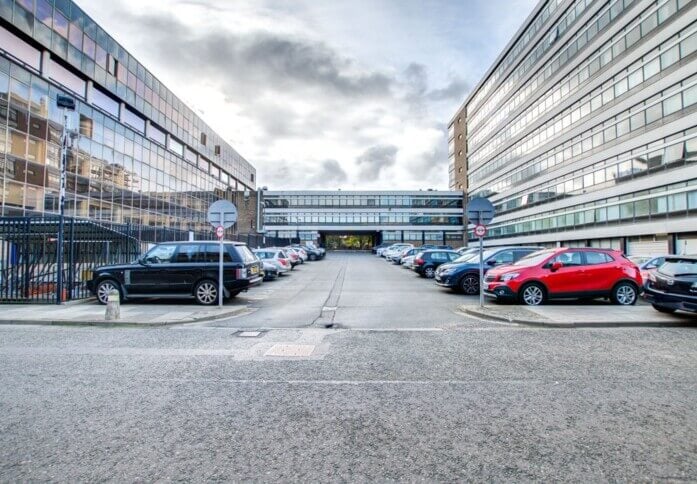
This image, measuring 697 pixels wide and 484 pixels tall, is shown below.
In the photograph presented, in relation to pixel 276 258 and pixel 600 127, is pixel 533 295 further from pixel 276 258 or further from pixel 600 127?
pixel 600 127

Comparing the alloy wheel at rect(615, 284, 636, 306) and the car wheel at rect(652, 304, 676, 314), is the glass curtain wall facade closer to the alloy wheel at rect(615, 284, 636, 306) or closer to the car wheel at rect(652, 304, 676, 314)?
the alloy wheel at rect(615, 284, 636, 306)

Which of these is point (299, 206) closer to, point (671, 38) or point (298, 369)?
point (671, 38)

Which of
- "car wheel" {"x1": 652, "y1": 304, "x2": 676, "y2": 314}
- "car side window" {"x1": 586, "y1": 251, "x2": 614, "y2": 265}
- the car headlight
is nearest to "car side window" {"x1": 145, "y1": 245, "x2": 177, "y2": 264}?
the car headlight

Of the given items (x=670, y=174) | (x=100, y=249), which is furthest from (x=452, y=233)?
(x=100, y=249)

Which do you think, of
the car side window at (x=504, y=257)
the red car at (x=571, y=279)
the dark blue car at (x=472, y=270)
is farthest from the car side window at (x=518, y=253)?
the red car at (x=571, y=279)

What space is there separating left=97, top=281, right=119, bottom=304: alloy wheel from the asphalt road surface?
4.07 metres

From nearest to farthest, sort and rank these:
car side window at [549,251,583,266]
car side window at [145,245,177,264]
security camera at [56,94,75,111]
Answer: car side window at [549,251,583,266], car side window at [145,245,177,264], security camera at [56,94,75,111]

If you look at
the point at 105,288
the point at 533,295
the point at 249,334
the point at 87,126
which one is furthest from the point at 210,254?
the point at 87,126

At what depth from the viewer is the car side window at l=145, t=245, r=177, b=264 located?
11.6 meters

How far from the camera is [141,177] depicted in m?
33.7

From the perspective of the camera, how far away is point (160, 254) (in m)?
11.7

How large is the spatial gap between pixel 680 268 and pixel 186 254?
1256cm

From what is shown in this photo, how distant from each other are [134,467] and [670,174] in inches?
1446

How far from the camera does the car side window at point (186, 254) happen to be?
38.4ft
